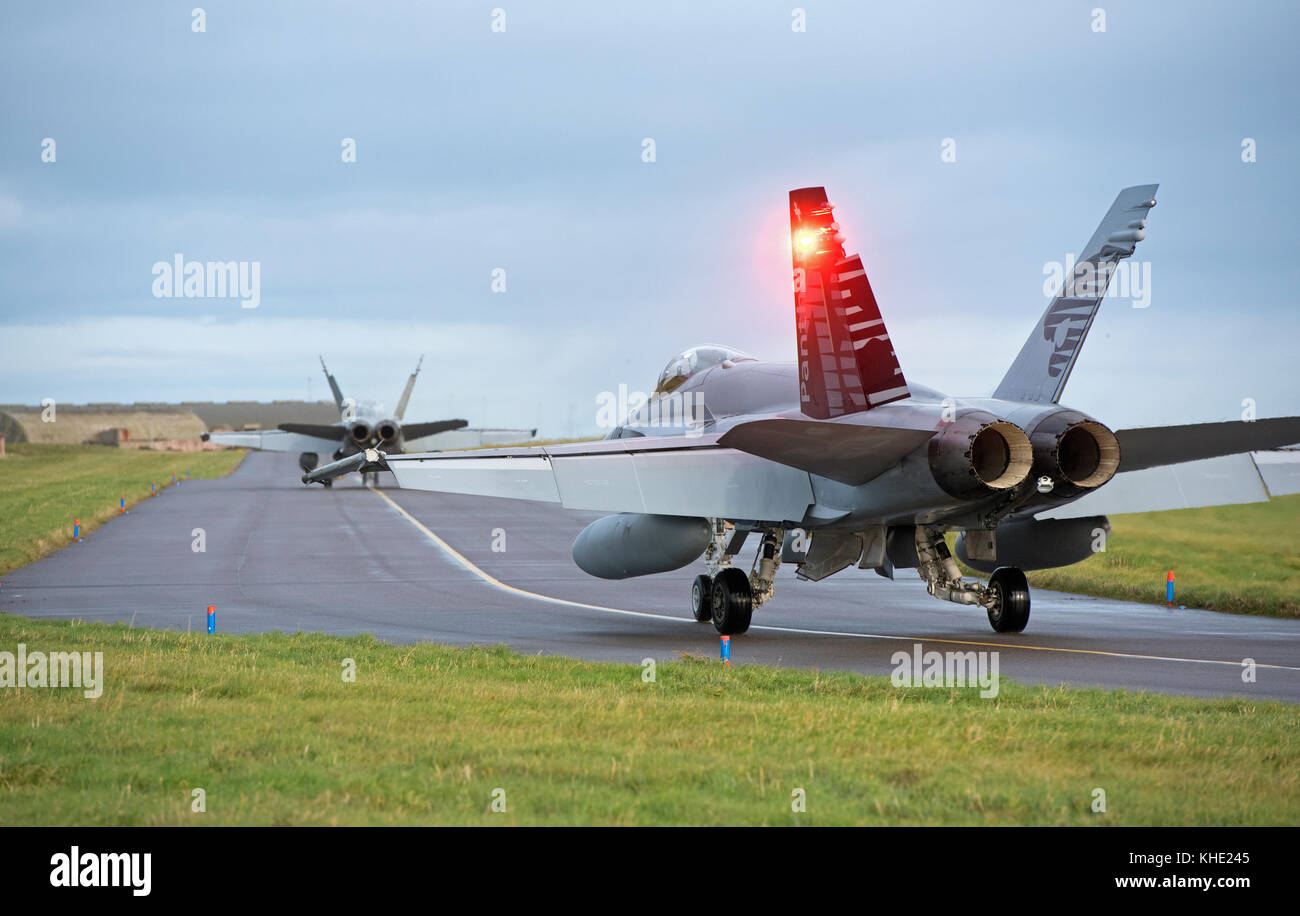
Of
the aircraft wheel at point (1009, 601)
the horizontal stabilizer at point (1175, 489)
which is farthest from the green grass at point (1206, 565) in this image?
the aircraft wheel at point (1009, 601)

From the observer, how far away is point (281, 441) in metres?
67.2

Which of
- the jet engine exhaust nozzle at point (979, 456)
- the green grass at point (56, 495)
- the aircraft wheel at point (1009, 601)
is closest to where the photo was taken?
the jet engine exhaust nozzle at point (979, 456)

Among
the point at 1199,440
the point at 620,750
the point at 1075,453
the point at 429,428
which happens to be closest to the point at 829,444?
the point at 1075,453

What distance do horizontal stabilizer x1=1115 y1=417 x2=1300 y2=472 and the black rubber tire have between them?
5885 mm

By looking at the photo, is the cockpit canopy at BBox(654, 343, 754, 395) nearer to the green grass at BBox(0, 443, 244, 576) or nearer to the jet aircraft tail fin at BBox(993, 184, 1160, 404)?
the jet aircraft tail fin at BBox(993, 184, 1160, 404)


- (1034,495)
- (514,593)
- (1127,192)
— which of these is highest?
(1127,192)

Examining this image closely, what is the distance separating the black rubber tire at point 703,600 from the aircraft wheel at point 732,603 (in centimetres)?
66

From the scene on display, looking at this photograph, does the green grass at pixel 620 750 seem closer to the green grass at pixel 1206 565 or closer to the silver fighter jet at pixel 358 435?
→ the green grass at pixel 1206 565

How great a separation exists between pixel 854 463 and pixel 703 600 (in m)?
4.51

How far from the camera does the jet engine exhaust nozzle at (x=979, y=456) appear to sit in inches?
527

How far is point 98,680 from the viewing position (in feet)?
37.2
